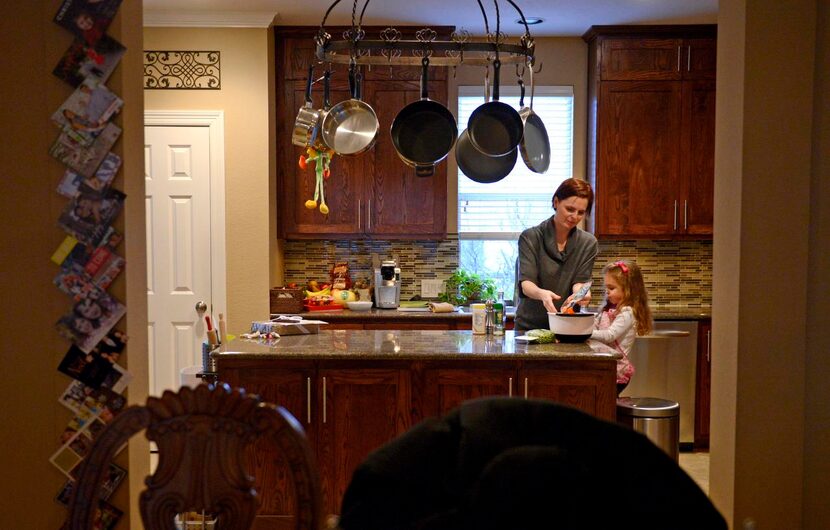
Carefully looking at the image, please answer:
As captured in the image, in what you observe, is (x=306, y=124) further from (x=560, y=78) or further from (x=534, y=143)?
(x=560, y=78)

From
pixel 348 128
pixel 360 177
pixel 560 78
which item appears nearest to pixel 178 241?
pixel 360 177

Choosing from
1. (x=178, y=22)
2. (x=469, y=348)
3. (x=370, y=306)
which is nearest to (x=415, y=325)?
(x=370, y=306)

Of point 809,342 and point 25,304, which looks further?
point 809,342

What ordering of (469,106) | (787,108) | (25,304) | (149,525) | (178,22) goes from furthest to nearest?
(469,106)
(178,22)
(787,108)
(25,304)
(149,525)

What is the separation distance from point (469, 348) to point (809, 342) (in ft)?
4.43

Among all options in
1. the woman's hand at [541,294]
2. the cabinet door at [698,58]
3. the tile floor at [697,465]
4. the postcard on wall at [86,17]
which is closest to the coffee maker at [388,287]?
the woman's hand at [541,294]

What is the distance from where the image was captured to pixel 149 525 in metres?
1.43

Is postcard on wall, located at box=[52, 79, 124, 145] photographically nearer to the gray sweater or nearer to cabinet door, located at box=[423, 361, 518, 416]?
cabinet door, located at box=[423, 361, 518, 416]

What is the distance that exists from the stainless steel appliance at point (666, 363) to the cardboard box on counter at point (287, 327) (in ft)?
7.25

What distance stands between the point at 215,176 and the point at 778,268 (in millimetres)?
3492

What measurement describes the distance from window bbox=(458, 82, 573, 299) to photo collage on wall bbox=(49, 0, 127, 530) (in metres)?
3.32

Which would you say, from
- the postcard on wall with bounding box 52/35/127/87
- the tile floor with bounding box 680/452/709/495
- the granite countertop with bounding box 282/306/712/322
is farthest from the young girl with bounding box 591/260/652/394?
the postcard on wall with bounding box 52/35/127/87

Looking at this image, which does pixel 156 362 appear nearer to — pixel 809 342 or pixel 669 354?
pixel 669 354

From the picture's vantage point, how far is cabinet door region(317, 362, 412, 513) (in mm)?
3352
